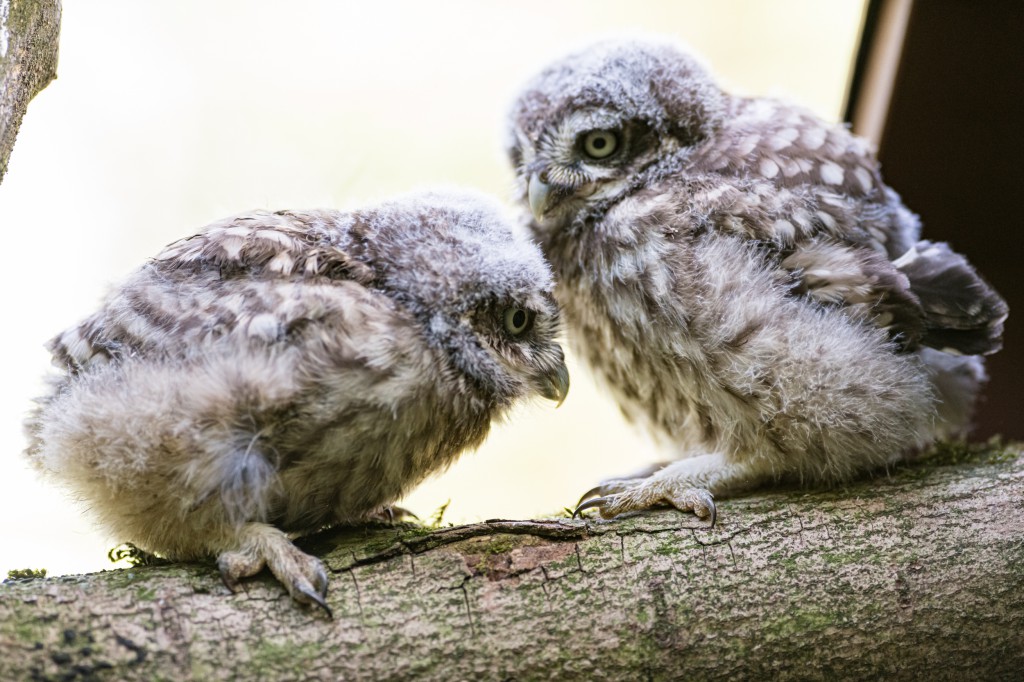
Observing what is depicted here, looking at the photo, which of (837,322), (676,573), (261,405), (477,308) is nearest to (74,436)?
(261,405)

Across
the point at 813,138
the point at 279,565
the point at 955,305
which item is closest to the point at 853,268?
the point at 955,305

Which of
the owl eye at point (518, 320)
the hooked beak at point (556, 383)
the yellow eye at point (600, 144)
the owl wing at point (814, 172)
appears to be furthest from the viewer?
the yellow eye at point (600, 144)

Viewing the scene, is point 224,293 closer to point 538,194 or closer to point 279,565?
point 279,565

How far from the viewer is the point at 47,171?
10.9 ft

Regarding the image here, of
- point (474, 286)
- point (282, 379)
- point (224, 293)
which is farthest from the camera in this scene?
point (474, 286)

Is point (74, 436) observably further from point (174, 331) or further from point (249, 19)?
point (249, 19)

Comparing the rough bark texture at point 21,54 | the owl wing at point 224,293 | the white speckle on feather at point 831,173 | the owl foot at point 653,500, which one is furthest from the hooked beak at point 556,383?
the rough bark texture at point 21,54

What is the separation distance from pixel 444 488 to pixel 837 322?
2134 mm

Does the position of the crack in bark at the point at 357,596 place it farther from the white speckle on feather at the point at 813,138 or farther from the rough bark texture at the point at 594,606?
the white speckle on feather at the point at 813,138

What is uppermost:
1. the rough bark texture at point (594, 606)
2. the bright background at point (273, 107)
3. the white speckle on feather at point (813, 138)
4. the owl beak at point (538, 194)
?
the bright background at point (273, 107)

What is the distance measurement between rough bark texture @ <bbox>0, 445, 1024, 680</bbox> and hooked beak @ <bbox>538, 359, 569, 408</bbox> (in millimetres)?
341

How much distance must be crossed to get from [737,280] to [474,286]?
80cm

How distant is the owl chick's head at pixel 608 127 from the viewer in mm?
2602

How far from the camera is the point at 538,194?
2.65 m
